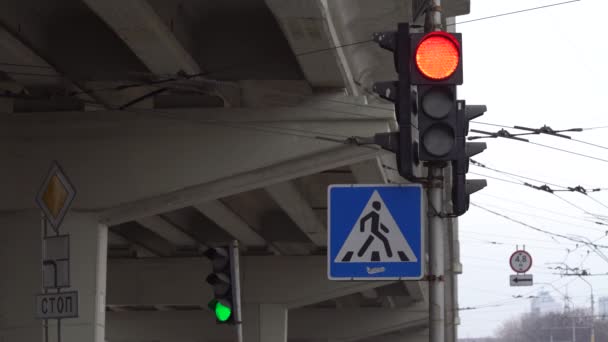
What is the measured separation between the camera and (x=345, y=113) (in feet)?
57.5

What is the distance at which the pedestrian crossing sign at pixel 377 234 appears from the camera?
9.70m

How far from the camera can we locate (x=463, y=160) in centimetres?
939

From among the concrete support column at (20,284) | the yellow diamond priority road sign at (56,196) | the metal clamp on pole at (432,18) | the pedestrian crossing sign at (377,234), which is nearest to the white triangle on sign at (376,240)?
the pedestrian crossing sign at (377,234)

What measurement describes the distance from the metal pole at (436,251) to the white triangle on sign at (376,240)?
0.19 m

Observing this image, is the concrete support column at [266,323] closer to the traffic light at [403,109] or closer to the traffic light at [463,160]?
the traffic light at [463,160]

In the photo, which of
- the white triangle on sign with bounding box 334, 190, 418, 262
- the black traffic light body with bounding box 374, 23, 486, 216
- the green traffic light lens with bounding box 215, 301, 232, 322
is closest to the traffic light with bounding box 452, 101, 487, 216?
the black traffic light body with bounding box 374, 23, 486, 216

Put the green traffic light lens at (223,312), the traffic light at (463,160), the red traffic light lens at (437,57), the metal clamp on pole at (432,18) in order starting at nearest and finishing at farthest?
the red traffic light lens at (437,57) → the traffic light at (463,160) → the metal clamp on pole at (432,18) → the green traffic light lens at (223,312)

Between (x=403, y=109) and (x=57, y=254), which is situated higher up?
(x=403, y=109)

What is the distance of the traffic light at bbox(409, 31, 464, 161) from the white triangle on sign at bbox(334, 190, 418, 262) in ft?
2.38

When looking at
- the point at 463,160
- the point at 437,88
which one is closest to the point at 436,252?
the point at 463,160

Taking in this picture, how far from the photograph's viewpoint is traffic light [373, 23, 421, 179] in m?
9.40

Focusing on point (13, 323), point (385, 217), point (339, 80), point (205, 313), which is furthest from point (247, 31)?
point (205, 313)

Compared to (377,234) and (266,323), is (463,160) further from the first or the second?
(266,323)

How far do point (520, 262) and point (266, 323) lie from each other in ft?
56.4
